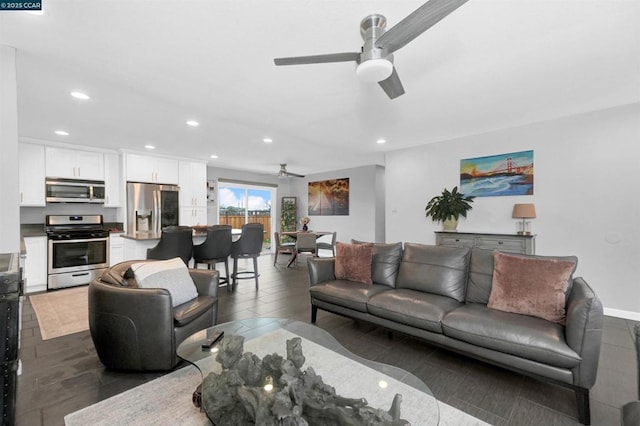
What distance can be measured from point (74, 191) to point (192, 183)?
6.57ft

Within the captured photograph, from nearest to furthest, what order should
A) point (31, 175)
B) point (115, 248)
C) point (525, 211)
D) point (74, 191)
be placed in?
point (525, 211) → point (31, 175) → point (74, 191) → point (115, 248)

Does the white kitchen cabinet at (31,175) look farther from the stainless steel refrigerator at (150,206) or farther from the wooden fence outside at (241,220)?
the wooden fence outside at (241,220)

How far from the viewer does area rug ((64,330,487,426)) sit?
1.59m

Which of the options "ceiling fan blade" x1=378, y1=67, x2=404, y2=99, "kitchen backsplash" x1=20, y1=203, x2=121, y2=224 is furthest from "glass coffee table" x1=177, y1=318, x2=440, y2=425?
"kitchen backsplash" x1=20, y1=203, x2=121, y2=224

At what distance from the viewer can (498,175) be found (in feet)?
14.4

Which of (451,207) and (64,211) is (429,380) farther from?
(64,211)

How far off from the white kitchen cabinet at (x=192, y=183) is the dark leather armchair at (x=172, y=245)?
255 cm

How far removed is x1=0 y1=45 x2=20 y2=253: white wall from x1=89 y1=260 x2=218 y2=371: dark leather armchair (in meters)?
0.71

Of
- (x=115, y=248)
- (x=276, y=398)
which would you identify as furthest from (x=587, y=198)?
(x=115, y=248)

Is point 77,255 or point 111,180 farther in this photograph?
point 111,180

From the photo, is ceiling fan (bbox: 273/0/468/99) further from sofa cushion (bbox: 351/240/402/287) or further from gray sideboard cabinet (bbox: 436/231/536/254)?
gray sideboard cabinet (bbox: 436/231/536/254)

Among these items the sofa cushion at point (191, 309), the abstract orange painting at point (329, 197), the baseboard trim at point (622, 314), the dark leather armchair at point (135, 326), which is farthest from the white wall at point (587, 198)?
the dark leather armchair at point (135, 326)

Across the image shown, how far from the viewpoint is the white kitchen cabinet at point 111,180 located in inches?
209

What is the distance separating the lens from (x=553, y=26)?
1.96m
